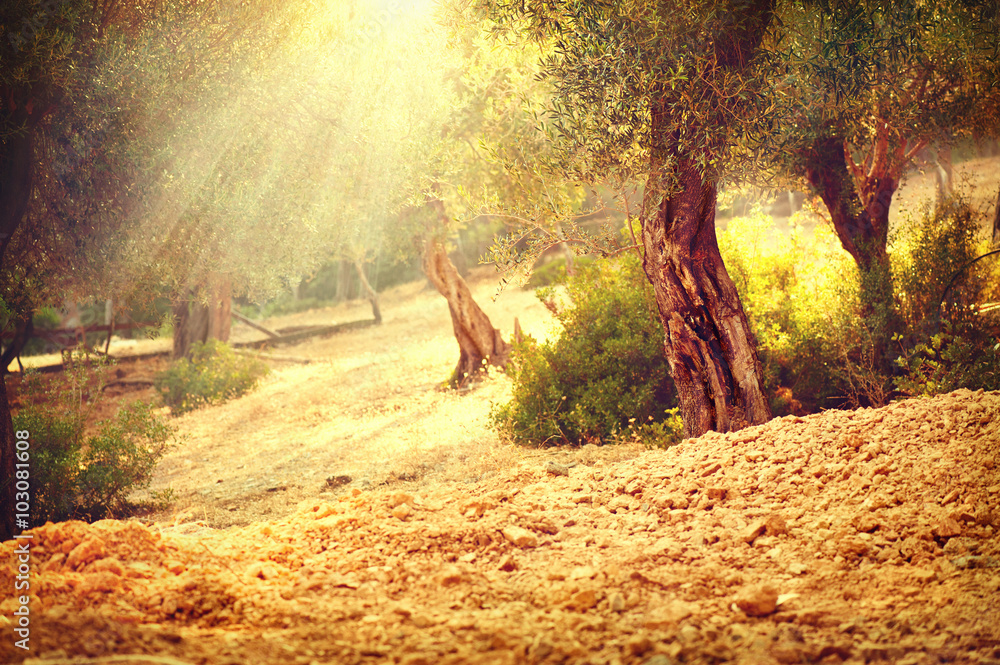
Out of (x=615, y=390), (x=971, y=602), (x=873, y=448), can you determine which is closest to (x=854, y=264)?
(x=615, y=390)

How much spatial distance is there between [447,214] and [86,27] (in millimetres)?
9943

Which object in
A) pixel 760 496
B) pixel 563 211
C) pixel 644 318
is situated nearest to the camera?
pixel 760 496

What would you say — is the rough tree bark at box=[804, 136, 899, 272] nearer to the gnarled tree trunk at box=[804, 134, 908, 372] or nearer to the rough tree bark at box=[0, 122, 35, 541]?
the gnarled tree trunk at box=[804, 134, 908, 372]

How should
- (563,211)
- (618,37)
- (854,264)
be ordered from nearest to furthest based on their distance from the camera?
(618,37)
(563,211)
(854,264)

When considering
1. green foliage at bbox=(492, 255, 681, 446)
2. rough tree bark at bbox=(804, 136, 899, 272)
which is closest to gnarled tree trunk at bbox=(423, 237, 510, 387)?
green foliage at bbox=(492, 255, 681, 446)

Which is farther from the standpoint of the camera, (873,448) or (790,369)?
(790,369)

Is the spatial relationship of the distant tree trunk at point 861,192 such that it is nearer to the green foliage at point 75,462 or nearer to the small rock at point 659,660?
the small rock at point 659,660

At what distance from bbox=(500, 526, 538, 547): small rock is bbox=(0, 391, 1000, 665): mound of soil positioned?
15 millimetres

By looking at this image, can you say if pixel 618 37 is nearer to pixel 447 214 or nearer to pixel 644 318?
pixel 644 318

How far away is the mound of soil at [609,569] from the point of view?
3.55m

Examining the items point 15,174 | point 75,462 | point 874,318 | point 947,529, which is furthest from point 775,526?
point 15,174

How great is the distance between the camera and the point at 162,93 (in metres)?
9.24

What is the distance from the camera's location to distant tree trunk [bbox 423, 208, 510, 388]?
16500 millimetres

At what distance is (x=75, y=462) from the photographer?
841cm
